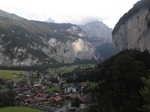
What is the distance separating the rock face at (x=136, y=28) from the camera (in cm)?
12459

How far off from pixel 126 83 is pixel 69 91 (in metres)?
66.3

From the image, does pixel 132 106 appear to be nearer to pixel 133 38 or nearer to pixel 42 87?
pixel 42 87

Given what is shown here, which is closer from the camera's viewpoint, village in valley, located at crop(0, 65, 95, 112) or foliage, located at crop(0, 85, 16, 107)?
village in valley, located at crop(0, 65, 95, 112)

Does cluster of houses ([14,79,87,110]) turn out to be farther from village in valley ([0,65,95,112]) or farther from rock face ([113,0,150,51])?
rock face ([113,0,150,51])

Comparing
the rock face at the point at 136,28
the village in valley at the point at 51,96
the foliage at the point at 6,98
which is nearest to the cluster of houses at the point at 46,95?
the village in valley at the point at 51,96

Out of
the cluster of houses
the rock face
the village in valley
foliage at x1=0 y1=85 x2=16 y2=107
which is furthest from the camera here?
the rock face

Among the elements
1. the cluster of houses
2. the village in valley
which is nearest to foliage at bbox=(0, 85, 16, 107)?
the village in valley

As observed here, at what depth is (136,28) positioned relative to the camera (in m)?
147

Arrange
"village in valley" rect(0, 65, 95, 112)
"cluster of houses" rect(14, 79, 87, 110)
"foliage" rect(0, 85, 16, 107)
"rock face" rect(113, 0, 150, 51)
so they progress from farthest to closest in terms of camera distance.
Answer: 1. "rock face" rect(113, 0, 150, 51)
2. "cluster of houses" rect(14, 79, 87, 110)
3. "foliage" rect(0, 85, 16, 107)
4. "village in valley" rect(0, 65, 95, 112)

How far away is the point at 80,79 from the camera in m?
125

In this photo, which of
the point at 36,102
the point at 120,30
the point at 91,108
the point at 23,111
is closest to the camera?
the point at 91,108

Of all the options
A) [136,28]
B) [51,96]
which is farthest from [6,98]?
[136,28]

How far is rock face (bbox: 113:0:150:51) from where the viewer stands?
409 feet

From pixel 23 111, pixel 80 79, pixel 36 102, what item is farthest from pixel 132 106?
pixel 80 79
